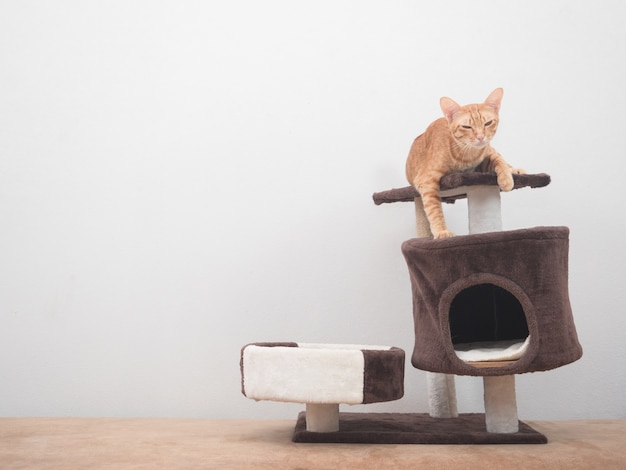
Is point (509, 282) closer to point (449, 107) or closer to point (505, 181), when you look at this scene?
point (505, 181)

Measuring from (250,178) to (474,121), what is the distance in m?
0.84

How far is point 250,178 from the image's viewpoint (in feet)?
7.20

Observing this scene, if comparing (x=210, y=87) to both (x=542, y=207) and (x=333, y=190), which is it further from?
(x=542, y=207)

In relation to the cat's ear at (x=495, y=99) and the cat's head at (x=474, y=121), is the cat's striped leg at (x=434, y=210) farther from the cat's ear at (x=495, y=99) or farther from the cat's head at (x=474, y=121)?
the cat's ear at (x=495, y=99)

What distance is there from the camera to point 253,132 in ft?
7.25

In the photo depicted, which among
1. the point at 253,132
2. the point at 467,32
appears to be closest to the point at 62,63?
the point at 253,132

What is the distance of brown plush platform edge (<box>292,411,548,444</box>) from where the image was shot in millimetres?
1578

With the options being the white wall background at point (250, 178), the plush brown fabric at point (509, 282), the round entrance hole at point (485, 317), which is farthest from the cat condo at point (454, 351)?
the white wall background at point (250, 178)

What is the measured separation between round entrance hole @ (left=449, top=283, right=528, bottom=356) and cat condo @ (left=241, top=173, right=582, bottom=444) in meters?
0.15

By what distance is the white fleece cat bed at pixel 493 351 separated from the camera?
5.08 feet

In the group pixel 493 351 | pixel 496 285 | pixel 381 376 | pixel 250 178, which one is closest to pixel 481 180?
pixel 496 285

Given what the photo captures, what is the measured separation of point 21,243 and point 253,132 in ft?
2.91

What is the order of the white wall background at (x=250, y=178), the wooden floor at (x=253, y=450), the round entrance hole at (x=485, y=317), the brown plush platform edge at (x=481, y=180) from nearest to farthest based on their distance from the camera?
the wooden floor at (x=253, y=450) → the brown plush platform edge at (x=481, y=180) → the round entrance hole at (x=485, y=317) → the white wall background at (x=250, y=178)

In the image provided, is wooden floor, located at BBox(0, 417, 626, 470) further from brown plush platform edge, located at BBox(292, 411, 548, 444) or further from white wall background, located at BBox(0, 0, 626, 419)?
white wall background, located at BBox(0, 0, 626, 419)
